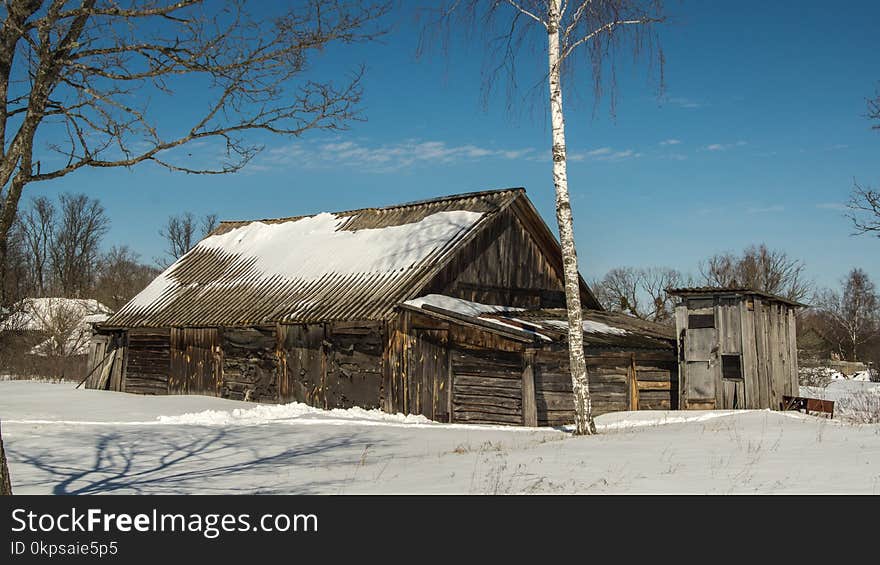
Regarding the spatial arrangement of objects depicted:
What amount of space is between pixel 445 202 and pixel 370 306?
6427 mm

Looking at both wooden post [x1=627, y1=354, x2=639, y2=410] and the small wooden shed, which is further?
wooden post [x1=627, y1=354, x2=639, y2=410]

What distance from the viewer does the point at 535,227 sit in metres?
23.7

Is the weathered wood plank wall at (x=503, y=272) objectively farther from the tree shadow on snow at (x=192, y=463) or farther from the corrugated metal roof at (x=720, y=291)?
the tree shadow on snow at (x=192, y=463)

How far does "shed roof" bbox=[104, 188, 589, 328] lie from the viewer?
20.2 m

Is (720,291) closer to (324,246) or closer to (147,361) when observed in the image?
(324,246)

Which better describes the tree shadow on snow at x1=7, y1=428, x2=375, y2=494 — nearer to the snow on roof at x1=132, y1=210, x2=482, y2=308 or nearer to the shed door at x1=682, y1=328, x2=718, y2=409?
the snow on roof at x1=132, y1=210, x2=482, y2=308

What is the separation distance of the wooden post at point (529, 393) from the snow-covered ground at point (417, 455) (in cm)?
111

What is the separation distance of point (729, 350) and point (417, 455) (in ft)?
33.7

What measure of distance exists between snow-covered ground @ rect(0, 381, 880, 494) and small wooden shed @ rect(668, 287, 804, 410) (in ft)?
4.23

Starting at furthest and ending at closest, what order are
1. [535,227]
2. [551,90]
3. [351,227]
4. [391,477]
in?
[351,227], [535,227], [551,90], [391,477]

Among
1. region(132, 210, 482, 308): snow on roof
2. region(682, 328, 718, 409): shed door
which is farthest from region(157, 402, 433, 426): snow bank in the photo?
region(682, 328, 718, 409): shed door
